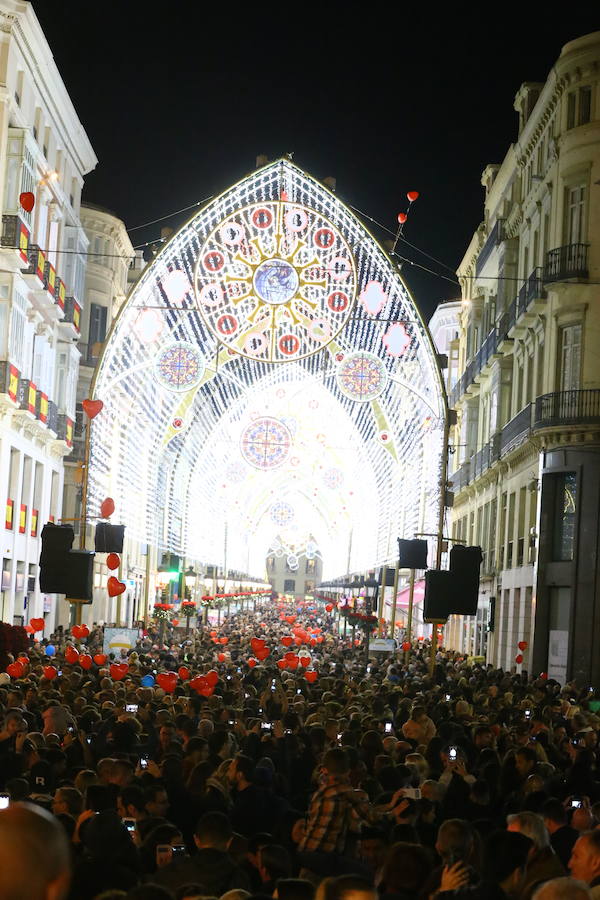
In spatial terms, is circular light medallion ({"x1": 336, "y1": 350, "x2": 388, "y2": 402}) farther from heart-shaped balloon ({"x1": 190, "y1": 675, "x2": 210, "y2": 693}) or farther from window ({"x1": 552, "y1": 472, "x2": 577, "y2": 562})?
heart-shaped balloon ({"x1": 190, "y1": 675, "x2": 210, "y2": 693})

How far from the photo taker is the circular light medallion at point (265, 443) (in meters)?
48.8

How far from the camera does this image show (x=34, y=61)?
42.8 m

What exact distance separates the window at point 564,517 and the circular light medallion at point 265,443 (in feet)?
42.4

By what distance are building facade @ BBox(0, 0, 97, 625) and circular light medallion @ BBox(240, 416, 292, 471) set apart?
6445 millimetres

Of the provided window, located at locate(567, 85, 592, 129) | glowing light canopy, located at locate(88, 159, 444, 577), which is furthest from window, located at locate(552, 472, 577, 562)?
window, located at locate(567, 85, 592, 129)

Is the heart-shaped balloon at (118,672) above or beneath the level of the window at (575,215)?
beneath

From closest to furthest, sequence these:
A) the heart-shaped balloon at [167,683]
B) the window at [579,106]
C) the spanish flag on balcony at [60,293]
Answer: the heart-shaped balloon at [167,683] < the window at [579,106] < the spanish flag on balcony at [60,293]

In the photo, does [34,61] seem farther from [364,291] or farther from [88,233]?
[88,233]

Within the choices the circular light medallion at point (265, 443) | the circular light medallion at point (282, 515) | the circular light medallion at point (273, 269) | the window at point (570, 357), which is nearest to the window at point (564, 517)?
the window at point (570, 357)

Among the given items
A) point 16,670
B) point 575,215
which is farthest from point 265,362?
point 16,670

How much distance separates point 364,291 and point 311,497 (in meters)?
99.9

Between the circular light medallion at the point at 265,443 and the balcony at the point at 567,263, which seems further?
the circular light medallion at the point at 265,443

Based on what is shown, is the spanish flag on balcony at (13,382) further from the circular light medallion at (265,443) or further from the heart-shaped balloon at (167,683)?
the heart-shaped balloon at (167,683)

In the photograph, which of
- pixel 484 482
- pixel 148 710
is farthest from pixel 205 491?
pixel 148 710
